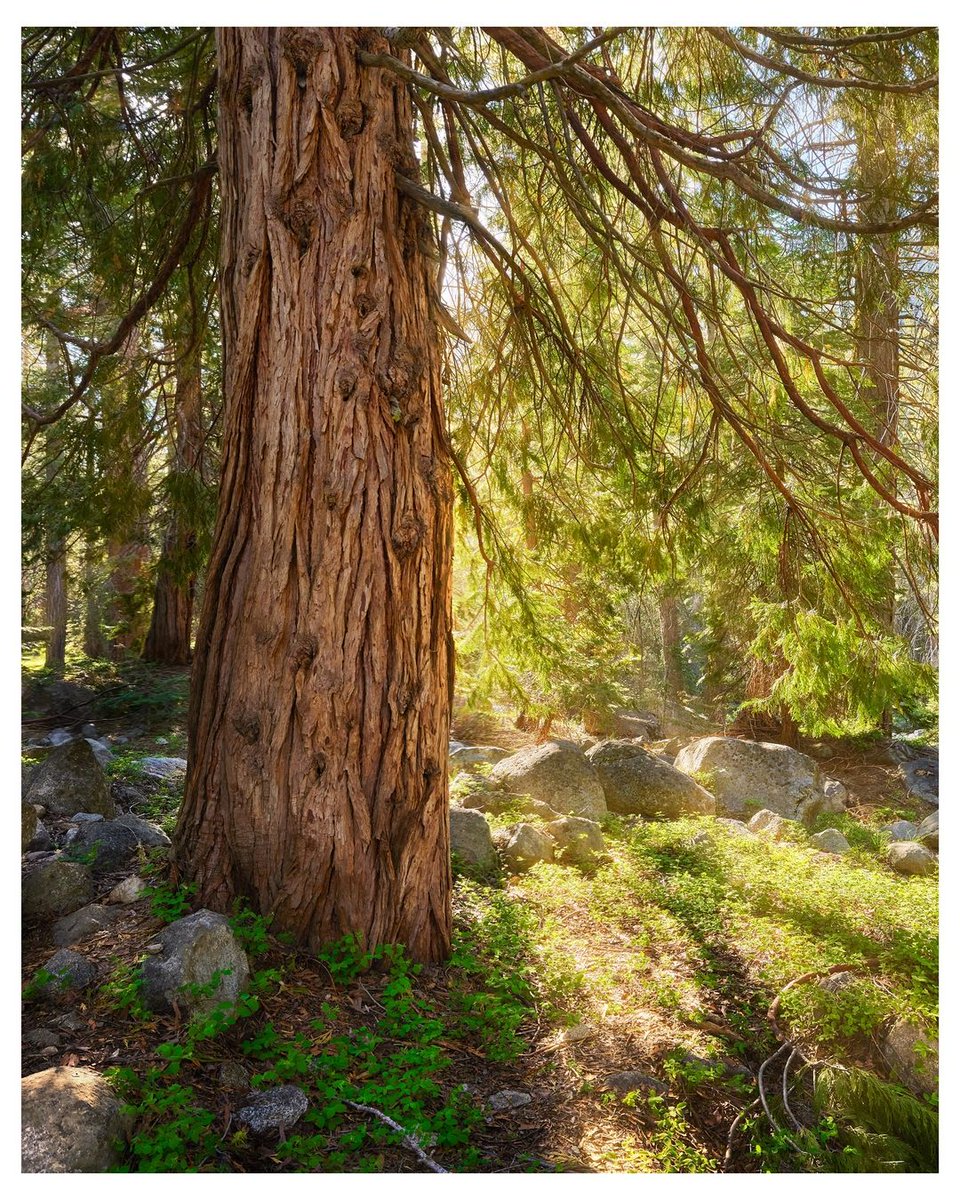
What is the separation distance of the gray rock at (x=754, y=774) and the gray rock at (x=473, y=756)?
164 cm

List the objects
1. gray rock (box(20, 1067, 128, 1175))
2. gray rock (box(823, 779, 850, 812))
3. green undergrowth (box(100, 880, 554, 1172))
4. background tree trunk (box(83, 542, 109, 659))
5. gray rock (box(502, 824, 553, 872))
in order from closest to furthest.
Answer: gray rock (box(20, 1067, 128, 1175)) → green undergrowth (box(100, 880, 554, 1172)) → gray rock (box(502, 824, 553, 872)) → gray rock (box(823, 779, 850, 812)) → background tree trunk (box(83, 542, 109, 659))

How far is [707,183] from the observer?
129 inches

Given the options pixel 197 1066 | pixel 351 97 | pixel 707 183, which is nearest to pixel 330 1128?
pixel 197 1066

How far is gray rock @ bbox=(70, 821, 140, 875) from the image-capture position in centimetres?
282

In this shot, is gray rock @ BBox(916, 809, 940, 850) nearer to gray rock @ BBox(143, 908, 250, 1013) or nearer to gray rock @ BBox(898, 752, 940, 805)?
gray rock @ BBox(898, 752, 940, 805)

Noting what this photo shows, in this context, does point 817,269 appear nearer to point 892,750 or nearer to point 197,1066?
point 197,1066

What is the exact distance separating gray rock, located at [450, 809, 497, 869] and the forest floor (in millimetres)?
226

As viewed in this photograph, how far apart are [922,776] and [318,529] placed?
6.83 meters

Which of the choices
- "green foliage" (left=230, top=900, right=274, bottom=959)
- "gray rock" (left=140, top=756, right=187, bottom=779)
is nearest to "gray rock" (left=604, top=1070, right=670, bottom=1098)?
"green foliage" (left=230, top=900, right=274, bottom=959)

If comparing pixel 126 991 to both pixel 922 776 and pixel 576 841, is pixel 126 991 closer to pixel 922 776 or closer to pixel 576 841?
pixel 576 841

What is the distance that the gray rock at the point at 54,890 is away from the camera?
2498 millimetres

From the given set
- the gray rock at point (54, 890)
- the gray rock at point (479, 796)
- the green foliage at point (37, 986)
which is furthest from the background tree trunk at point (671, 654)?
the green foliage at point (37, 986)
